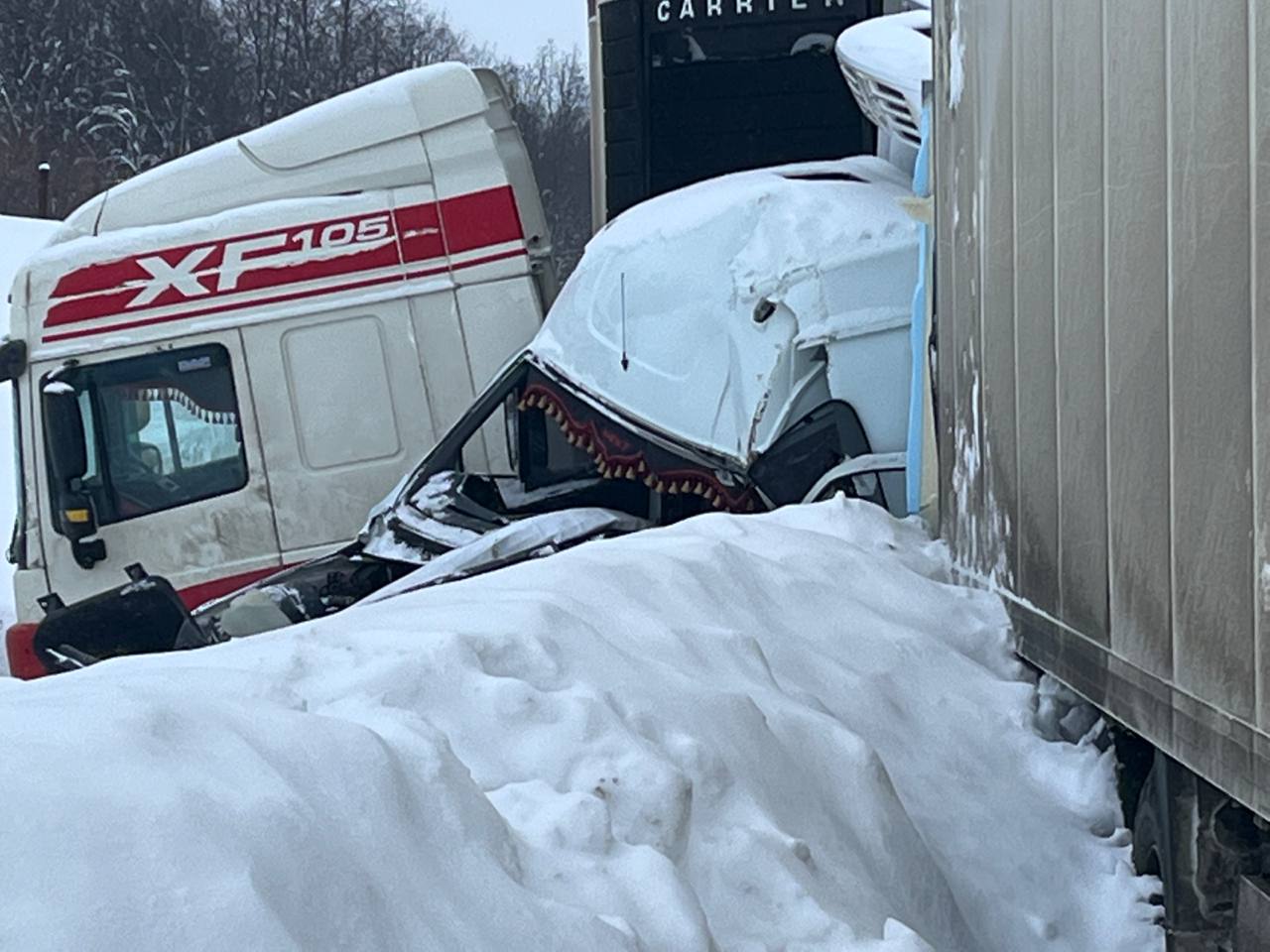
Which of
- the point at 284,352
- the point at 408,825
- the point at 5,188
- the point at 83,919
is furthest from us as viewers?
the point at 5,188

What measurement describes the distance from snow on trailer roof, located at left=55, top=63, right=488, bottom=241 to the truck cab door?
2.39ft

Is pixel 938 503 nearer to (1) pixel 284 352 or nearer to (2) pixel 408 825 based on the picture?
(2) pixel 408 825

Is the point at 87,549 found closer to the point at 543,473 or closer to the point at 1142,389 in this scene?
the point at 543,473

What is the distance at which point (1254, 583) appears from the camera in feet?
8.02

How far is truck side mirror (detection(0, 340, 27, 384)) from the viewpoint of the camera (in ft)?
30.1

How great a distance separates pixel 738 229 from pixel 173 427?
3.40 meters

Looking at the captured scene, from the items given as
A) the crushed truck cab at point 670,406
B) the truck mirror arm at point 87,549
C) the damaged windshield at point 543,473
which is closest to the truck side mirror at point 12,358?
the truck mirror arm at point 87,549

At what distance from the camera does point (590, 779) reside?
287cm

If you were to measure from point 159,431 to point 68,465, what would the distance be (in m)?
0.45

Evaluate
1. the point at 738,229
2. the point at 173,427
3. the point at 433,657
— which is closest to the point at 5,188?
the point at 173,427

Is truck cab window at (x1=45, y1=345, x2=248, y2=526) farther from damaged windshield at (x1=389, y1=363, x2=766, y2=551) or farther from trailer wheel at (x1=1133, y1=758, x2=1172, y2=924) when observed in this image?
trailer wheel at (x1=1133, y1=758, x2=1172, y2=924)

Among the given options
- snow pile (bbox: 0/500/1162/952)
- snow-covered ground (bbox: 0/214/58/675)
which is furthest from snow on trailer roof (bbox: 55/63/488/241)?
snow pile (bbox: 0/500/1162/952)

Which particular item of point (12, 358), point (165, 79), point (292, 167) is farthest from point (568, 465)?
point (165, 79)

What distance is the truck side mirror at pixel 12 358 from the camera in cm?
916
